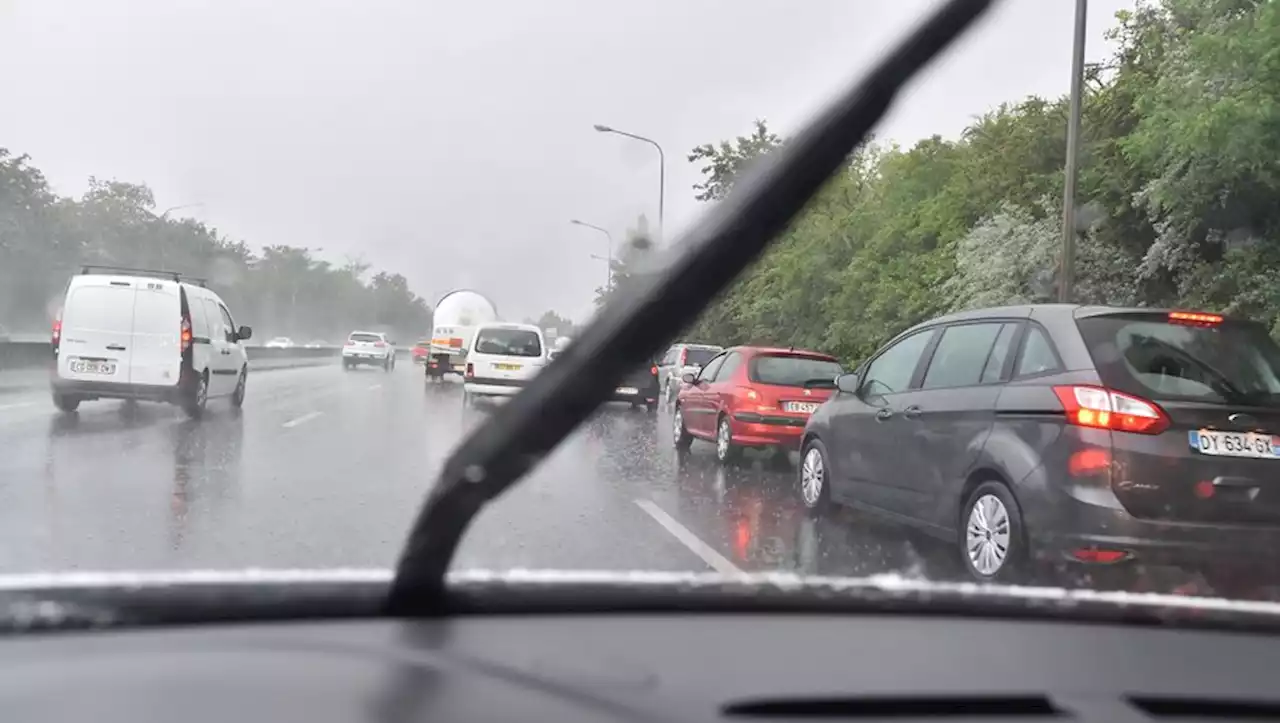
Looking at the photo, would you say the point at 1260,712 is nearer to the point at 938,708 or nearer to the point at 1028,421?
the point at 938,708

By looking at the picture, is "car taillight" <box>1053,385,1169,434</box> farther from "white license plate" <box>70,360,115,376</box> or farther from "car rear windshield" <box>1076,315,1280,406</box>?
"white license plate" <box>70,360,115,376</box>

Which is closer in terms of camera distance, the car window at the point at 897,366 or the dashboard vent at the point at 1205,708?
the dashboard vent at the point at 1205,708

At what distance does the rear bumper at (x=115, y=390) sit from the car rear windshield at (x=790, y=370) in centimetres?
829

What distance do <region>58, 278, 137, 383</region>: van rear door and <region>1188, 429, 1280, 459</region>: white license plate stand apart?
503 inches

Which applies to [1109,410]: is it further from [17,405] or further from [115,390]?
[17,405]

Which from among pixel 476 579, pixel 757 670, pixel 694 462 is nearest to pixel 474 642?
pixel 476 579

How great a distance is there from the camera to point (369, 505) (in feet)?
24.6

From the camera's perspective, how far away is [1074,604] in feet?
9.32

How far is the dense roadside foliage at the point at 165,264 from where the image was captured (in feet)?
17.8

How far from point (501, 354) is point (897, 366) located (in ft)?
11.2

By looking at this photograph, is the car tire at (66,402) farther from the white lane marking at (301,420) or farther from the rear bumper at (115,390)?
the white lane marking at (301,420)

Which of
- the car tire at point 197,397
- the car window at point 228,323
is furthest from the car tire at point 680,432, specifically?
the car window at point 228,323

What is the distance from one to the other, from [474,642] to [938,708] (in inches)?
36.1

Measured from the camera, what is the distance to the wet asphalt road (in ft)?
18.1
